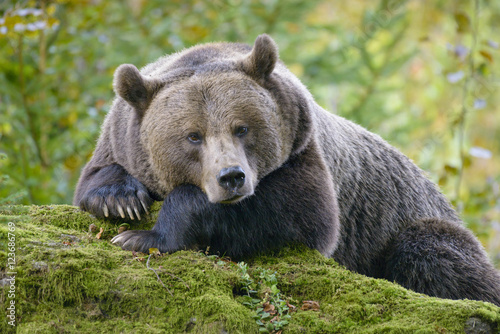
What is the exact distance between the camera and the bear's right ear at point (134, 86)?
520cm

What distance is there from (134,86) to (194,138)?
0.82 meters

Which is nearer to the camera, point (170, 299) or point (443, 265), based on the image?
point (170, 299)

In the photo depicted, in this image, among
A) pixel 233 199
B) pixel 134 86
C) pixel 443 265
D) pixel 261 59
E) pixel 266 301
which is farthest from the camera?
pixel 443 265

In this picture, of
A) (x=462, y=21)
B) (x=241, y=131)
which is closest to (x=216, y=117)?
(x=241, y=131)

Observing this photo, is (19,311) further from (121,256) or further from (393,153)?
(393,153)

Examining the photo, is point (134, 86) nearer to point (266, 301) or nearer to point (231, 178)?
point (231, 178)

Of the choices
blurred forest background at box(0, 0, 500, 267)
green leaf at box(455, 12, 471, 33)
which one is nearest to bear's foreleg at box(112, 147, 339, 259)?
blurred forest background at box(0, 0, 500, 267)

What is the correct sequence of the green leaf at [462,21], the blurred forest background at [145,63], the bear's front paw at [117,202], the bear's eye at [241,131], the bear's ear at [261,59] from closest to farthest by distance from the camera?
1. the bear's front paw at [117,202]
2. the bear's eye at [241,131]
3. the bear's ear at [261,59]
4. the green leaf at [462,21]
5. the blurred forest background at [145,63]

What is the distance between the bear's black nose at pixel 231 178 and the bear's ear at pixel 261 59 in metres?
1.32

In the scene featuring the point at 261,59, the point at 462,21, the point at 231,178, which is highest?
the point at 462,21

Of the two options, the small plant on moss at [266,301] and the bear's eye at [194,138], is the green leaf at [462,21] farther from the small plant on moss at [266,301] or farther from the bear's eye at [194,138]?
the small plant on moss at [266,301]

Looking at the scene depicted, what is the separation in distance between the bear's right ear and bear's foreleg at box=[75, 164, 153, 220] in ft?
2.39

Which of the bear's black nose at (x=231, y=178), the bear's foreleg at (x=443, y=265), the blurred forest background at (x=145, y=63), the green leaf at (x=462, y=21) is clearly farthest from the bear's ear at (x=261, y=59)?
the green leaf at (x=462, y=21)

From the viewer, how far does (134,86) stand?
528 centimetres
